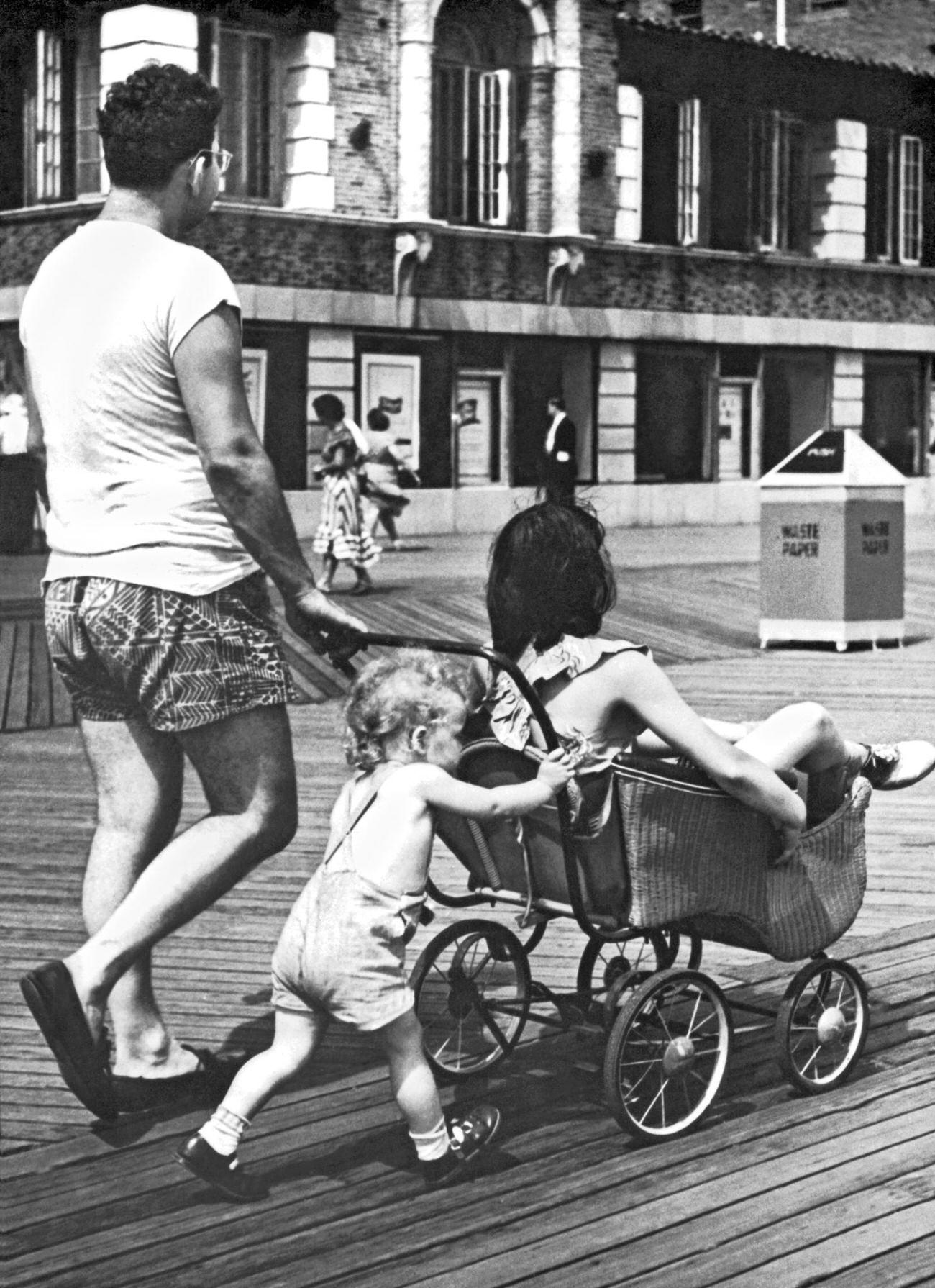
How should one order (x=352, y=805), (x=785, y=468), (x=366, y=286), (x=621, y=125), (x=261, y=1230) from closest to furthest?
(x=261, y=1230) < (x=352, y=805) < (x=785, y=468) < (x=366, y=286) < (x=621, y=125)

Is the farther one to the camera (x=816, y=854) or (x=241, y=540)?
(x=816, y=854)

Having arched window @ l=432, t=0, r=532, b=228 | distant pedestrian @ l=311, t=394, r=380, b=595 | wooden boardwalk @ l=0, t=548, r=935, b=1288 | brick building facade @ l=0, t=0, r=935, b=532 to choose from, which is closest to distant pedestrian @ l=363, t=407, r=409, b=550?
distant pedestrian @ l=311, t=394, r=380, b=595

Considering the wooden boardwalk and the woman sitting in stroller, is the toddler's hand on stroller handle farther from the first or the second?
the wooden boardwalk

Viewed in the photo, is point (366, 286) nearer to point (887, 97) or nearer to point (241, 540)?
point (887, 97)

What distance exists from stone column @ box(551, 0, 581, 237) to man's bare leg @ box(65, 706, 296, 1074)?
84.2 feet

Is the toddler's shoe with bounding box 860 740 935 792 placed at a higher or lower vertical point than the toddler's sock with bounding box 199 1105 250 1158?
higher

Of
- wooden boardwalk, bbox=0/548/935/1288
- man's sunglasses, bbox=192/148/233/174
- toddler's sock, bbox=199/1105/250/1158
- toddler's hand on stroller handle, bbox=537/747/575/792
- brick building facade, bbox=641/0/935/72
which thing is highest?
brick building facade, bbox=641/0/935/72

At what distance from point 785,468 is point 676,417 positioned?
1695 centimetres

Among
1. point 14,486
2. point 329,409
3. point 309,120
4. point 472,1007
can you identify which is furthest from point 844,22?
point 472,1007

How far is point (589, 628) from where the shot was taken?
453cm

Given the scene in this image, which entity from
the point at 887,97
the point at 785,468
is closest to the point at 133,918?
the point at 785,468

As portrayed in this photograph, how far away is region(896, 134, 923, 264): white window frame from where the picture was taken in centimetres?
3456

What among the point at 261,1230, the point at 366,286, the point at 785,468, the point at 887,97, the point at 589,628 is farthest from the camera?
the point at 887,97

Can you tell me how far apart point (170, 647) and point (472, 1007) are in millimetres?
1193
